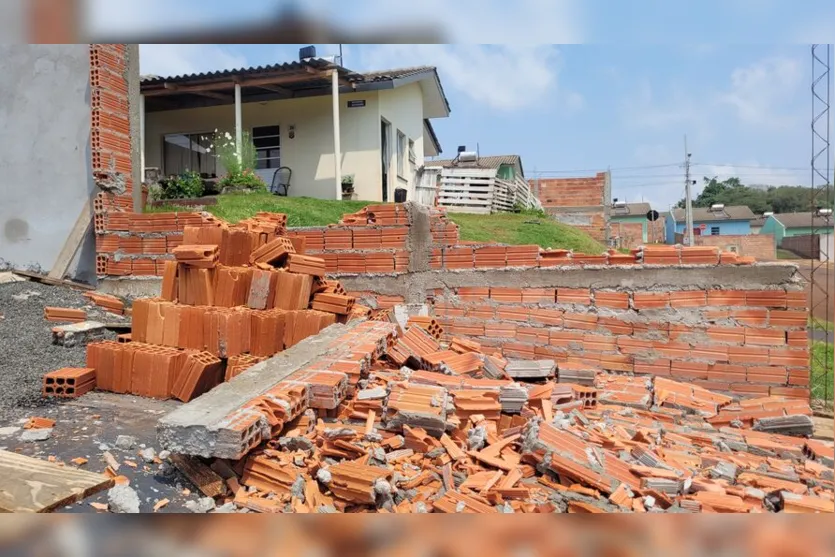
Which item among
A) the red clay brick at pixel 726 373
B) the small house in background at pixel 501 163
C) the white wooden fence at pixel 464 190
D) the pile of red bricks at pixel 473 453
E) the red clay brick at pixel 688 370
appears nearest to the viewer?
the pile of red bricks at pixel 473 453

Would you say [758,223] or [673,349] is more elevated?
[758,223]

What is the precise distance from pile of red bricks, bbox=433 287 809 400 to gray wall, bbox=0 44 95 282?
6117 millimetres

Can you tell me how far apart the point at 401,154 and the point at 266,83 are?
471cm

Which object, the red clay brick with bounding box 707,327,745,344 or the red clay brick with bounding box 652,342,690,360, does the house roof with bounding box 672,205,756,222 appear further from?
→ the red clay brick with bounding box 652,342,690,360

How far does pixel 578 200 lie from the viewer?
19.8 m

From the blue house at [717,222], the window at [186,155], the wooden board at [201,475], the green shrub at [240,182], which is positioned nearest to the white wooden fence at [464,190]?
the green shrub at [240,182]

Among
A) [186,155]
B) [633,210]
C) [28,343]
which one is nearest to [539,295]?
[28,343]

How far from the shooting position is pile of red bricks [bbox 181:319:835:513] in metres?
3.17

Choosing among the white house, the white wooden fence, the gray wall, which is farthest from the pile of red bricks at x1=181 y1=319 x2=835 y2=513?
the white wooden fence

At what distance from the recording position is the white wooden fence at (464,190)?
52.9 feet

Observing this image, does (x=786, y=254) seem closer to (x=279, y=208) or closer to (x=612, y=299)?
(x=612, y=299)

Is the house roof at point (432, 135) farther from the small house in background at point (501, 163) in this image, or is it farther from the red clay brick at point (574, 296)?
the red clay brick at point (574, 296)

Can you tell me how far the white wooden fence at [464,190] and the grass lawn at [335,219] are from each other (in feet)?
12.1

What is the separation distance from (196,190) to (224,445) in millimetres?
10822
